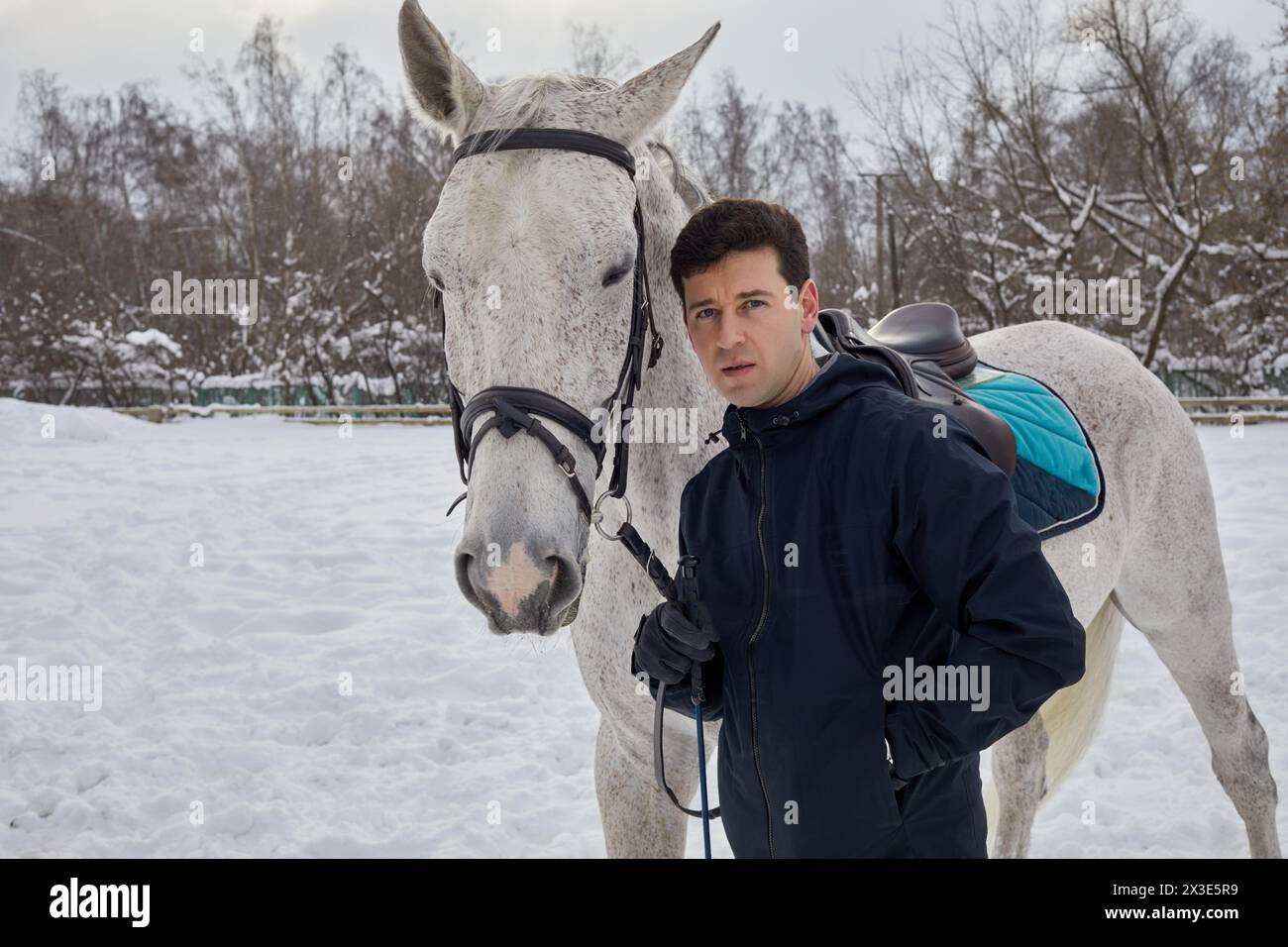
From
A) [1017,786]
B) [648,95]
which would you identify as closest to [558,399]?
[648,95]

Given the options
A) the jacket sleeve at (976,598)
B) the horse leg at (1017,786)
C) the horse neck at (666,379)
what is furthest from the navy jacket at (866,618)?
the horse leg at (1017,786)

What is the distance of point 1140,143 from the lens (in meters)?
18.3

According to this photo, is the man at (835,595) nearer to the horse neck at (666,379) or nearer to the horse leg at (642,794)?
the horse neck at (666,379)

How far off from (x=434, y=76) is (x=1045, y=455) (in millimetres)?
2097

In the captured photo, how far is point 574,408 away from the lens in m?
1.60

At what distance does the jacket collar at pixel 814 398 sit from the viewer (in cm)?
139

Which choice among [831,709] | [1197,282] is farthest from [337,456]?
[1197,282]

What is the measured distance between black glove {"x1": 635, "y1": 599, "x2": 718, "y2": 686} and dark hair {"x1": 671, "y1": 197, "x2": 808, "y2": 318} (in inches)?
23.9

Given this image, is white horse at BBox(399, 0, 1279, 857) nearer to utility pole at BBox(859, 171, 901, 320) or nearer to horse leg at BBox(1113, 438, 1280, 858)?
horse leg at BBox(1113, 438, 1280, 858)

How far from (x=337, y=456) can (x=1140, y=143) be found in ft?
59.9

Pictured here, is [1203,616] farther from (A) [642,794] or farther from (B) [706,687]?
(B) [706,687]

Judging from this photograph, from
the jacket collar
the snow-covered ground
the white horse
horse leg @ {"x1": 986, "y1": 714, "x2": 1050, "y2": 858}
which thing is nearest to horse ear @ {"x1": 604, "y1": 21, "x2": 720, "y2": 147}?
the white horse
